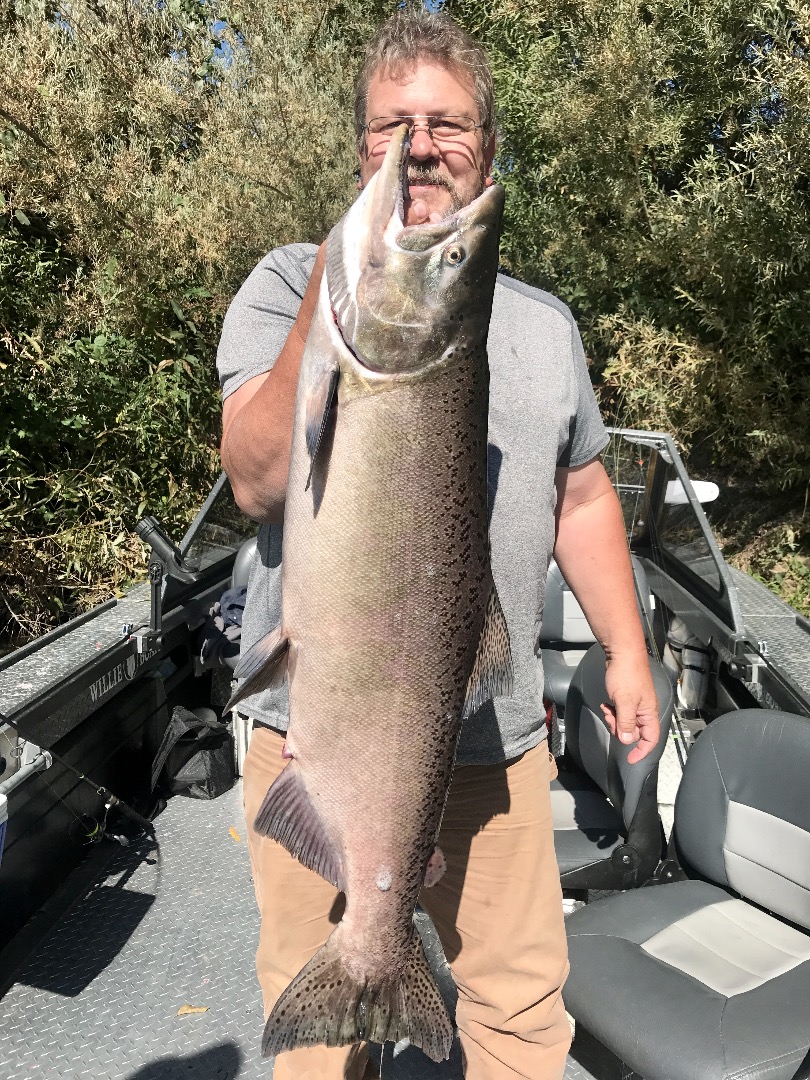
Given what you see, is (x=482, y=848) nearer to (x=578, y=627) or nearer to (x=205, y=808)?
(x=205, y=808)

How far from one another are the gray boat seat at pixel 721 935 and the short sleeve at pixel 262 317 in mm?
2078

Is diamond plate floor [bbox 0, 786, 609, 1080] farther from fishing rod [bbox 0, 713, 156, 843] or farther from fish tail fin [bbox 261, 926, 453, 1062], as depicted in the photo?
fish tail fin [bbox 261, 926, 453, 1062]

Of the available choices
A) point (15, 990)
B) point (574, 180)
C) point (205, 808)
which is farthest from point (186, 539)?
point (574, 180)

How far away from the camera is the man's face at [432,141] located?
159cm

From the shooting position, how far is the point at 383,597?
140 centimetres

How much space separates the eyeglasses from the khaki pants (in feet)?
4.30

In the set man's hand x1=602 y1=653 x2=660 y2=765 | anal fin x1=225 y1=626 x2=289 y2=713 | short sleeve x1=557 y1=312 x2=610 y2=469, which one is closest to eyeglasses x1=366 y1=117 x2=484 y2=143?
short sleeve x1=557 y1=312 x2=610 y2=469

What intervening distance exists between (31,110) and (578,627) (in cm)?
648

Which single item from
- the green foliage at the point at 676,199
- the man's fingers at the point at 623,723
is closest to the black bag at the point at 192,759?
the man's fingers at the point at 623,723

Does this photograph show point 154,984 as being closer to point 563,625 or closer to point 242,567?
point 242,567

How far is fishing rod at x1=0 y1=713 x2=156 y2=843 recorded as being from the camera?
2680 mm

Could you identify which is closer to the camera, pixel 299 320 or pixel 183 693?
pixel 299 320

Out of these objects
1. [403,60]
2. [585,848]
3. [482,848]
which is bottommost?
[585,848]

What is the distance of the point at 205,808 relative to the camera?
13.4ft
